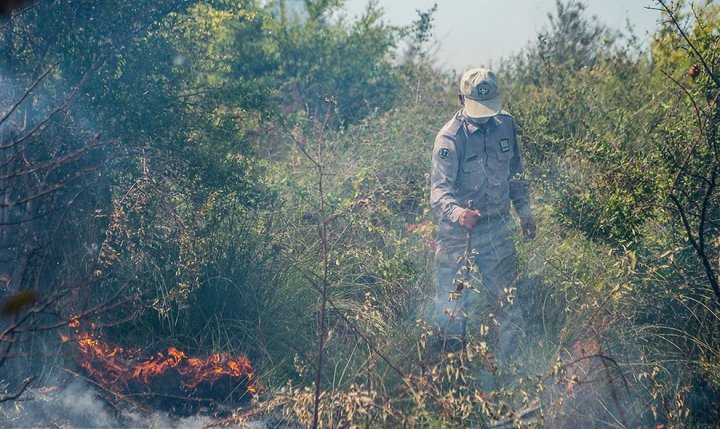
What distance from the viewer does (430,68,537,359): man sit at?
4.74 meters

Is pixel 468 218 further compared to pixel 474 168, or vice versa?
pixel 474 168

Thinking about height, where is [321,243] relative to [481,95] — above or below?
below

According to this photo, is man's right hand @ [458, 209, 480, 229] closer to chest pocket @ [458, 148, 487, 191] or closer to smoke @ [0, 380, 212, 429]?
chest pocket @ [458, 148, 487, 191]

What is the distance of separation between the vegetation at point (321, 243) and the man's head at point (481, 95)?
0.68 m

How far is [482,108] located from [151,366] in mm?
2726

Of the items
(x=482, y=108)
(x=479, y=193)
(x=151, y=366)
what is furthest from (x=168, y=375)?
(x=482, y=108)

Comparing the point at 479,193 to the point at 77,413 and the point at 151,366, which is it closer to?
the point at 151,366

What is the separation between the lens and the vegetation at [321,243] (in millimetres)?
3875

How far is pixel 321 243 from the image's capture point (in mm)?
5574

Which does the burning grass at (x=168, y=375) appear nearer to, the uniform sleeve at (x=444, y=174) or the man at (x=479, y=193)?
the man at (x=479, y=193)

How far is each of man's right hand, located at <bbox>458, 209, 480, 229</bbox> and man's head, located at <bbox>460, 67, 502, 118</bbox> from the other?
762 mm

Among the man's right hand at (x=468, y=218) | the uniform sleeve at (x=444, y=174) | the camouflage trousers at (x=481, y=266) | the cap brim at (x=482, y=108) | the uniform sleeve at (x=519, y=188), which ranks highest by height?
the cap brim at (x=482, y=108)

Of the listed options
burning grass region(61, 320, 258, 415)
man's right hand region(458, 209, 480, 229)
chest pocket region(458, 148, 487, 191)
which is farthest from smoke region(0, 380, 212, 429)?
chest pocket region(458, 148, 487, 191)

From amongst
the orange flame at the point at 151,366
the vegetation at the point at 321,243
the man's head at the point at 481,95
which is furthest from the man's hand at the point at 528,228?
the orange flame at the point at 151,366
